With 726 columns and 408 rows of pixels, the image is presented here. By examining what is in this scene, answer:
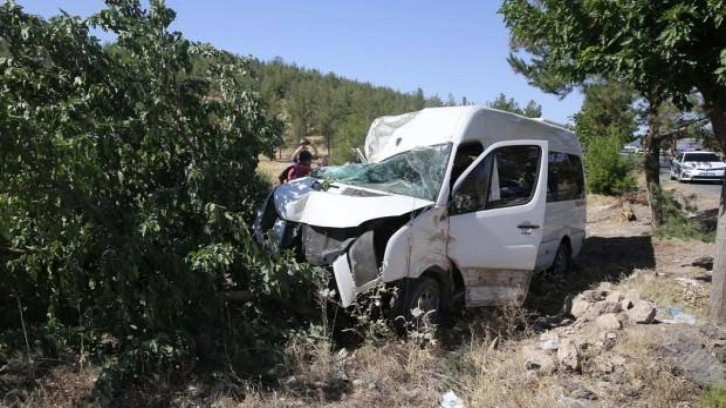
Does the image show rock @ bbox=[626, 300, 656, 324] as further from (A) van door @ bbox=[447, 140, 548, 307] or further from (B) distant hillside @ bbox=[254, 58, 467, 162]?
(B) distant hillside @ bbox=[254, 58, 467, 162]

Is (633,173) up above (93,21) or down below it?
below

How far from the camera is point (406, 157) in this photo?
6184 mm

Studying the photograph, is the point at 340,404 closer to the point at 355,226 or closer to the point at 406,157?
the point at 355,226

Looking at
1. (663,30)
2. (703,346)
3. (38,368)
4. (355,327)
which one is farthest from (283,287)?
(663,30)

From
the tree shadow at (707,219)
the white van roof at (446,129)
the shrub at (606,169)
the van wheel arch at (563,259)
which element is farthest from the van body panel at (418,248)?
the shrub at (606,169)

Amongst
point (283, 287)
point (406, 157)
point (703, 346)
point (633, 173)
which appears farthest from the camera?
point (633, 173)

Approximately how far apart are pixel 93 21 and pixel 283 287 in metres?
2.75

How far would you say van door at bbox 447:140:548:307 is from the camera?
5.72 meters

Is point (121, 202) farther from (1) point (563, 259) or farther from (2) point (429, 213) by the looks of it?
(1) point (563, 259)

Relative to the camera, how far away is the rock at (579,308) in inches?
239

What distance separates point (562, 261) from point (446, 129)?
133 inches

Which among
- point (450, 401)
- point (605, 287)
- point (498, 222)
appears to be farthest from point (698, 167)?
A: point (450, 401)

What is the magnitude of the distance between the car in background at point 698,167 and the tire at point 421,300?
2560 centimetres

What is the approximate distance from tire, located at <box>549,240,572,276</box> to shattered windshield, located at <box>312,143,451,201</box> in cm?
308
